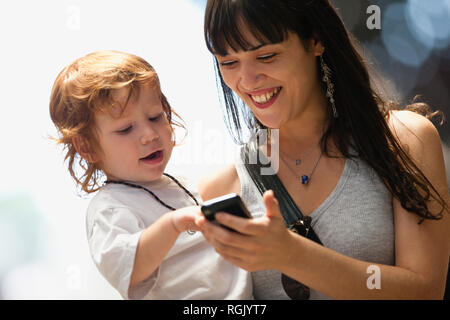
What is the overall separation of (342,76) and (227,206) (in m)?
0.67

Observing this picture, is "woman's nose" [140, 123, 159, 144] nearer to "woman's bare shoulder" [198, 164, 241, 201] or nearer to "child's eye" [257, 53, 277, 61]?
"woman's bare shoulder" [198, 164, 241, 201]

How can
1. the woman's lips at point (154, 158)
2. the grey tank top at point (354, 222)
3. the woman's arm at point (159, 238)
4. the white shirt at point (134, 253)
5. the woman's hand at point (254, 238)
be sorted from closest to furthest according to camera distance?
the woman's hand at point (254, 238)
the woman's arm at point (159, 238)
the white shirt at point (134, 253)
the grey tank top at point (354, 222)
the woman's lips at point (154, 158)

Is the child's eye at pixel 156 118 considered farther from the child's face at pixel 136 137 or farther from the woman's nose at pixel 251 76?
the woman's nose at pixel 251 76

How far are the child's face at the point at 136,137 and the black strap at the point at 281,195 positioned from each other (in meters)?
0.26

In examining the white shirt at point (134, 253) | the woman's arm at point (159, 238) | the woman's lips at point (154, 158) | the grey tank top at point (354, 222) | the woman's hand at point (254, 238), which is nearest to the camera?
the woman's hand at point (254, 238)

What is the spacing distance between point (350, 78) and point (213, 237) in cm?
71

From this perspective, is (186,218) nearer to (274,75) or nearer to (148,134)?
(148,134)

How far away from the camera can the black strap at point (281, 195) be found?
4.30 ft

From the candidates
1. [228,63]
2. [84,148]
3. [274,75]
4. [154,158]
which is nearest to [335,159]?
[274,75]

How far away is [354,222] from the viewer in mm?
1307

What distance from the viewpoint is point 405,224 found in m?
1.27

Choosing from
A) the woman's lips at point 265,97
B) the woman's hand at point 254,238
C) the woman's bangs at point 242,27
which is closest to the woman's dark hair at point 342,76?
the woman's bangs at point 242,27
